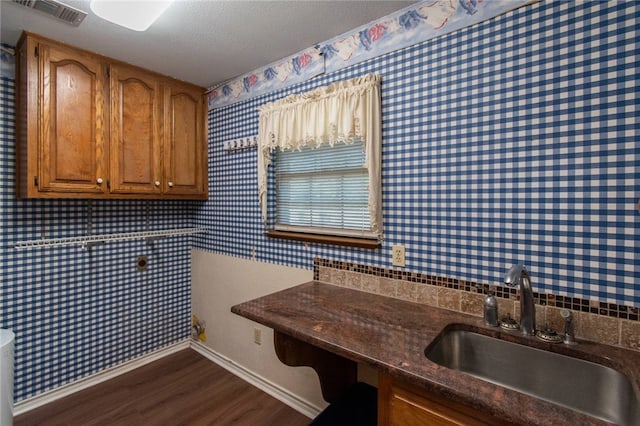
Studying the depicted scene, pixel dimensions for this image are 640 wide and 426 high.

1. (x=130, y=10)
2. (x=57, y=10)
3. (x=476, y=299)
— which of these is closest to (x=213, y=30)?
(x=130, y=10)

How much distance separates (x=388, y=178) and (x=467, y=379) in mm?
1020

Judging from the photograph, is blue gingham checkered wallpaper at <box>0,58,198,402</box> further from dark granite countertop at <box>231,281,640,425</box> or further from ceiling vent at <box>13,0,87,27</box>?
dark granite countertop at <box>231,281,640,425</box>

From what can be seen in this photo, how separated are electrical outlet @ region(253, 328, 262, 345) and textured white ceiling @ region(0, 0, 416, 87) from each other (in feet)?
6.33

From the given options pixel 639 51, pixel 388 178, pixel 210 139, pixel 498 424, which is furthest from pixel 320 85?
pixel 498 424

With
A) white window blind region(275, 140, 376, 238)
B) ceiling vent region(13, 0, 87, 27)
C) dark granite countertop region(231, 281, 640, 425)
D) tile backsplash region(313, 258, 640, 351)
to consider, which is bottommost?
dark granite countertop region(231, 281, 640, 425)

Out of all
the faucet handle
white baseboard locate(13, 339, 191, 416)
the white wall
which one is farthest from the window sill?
white baseboard locate(13, 339, 191, 416)

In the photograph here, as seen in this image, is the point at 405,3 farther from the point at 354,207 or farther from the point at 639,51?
the point at 354,207

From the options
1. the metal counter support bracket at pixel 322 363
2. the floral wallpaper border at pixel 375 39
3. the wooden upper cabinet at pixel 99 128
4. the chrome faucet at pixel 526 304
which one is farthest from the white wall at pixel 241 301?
the floral wallpaper border at pixel 375 39

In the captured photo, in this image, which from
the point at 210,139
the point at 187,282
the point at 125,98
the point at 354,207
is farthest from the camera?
the point at 187,282

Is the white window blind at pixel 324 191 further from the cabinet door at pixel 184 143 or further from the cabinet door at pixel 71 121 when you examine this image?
the cabinet door at pixel 71 121

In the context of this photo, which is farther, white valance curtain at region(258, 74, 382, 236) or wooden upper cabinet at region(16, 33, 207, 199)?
wooden upper cabinet at region(16, 33, 207, 199)

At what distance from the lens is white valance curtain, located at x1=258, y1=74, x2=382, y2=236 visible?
1.69 meters

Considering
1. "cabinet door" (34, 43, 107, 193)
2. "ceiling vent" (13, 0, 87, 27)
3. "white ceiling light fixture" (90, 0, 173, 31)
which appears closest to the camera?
"white ceiling light fixture" (90, 0, 173, 31)

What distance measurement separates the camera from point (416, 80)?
1578mm
